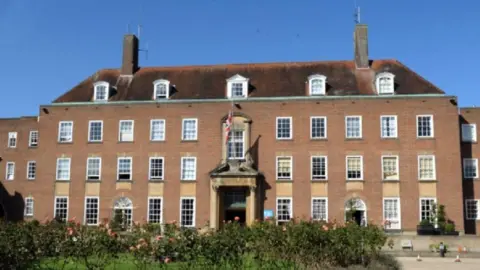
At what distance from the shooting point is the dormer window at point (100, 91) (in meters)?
41.3

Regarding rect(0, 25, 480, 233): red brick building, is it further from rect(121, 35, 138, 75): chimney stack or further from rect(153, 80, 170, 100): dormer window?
rect(121, 35, 138, 75): chimney stack

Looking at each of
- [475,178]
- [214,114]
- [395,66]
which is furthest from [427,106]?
[214,114]

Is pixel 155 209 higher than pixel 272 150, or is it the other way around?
pixel 272 150

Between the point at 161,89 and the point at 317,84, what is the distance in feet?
37.6

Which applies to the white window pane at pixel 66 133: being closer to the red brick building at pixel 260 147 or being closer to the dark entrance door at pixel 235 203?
the red brick building at pixel 260 147

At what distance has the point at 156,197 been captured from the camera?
1527 inches

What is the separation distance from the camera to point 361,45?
136 feet

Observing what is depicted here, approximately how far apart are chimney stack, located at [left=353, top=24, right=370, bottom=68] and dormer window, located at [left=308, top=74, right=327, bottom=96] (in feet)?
11.7

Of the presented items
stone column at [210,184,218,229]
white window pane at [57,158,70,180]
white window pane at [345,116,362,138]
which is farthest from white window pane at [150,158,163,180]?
white window pane at [345,116,362,138]

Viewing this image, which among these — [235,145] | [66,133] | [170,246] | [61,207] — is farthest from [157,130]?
[170,246]

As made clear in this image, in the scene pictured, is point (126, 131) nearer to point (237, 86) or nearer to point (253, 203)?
point (237, 86)

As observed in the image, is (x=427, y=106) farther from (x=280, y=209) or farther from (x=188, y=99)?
(x=188, y=99)

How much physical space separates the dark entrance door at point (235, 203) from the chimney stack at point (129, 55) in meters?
13.1

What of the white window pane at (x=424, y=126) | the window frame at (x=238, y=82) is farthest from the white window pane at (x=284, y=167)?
the white window pane at (x=424, y=126)
